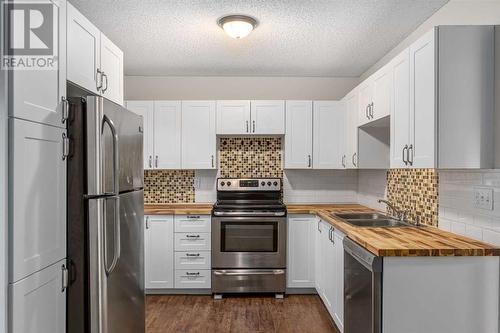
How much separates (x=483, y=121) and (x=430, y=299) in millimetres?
999

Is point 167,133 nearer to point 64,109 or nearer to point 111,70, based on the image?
point 111,70

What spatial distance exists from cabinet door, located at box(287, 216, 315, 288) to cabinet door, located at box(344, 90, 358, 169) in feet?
2.40

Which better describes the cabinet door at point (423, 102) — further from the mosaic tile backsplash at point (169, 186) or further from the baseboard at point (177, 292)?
the mosaic tile backsplash at point (169, 186)

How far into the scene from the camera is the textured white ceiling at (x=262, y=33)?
8.17 feet

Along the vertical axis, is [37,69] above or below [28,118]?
above

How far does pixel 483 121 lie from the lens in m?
1.92

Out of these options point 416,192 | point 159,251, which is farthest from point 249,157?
point 416,192

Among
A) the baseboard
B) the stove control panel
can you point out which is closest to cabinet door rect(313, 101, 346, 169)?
the stove control panel

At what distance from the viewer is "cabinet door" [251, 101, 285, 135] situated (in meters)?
3.94

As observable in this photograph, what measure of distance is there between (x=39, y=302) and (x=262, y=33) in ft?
8.07

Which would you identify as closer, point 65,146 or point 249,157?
point 65,146

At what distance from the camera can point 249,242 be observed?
11.9 feet

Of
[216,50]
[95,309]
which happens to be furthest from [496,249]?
[216,50]

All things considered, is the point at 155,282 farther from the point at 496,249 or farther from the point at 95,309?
the point at 496,249
